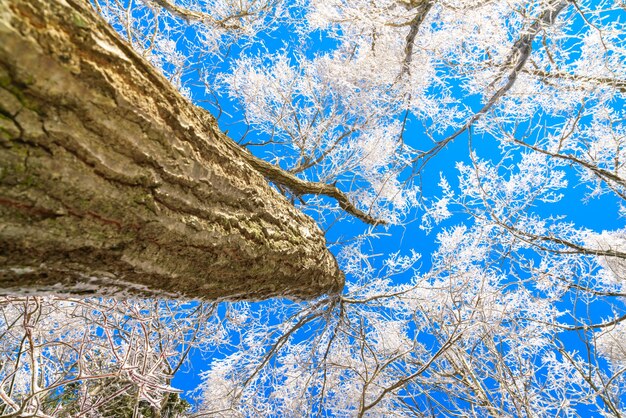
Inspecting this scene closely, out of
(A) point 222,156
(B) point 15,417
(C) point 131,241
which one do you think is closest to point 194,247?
(C) point 131,241

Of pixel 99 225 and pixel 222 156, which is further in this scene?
pixel 222 156

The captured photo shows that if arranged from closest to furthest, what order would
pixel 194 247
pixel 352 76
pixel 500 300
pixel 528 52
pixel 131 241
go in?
pixel 131 241 < pixel 194 247 < pixel 528 52 < pixel 500 300 < pixel 352 76

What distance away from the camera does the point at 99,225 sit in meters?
0.81

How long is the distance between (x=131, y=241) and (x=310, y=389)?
335cm

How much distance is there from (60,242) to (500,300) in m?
3.86

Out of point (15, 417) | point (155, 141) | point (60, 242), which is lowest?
point (15, 417)

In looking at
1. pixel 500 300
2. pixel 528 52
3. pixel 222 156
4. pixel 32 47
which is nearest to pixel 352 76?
pixel 528 52

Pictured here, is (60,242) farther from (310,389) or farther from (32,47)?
(310,389)

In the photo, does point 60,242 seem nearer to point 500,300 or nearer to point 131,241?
point 131,241

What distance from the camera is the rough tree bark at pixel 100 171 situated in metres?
0.65

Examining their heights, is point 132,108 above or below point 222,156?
below

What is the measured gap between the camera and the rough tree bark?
2.12ft

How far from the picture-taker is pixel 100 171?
776 mm

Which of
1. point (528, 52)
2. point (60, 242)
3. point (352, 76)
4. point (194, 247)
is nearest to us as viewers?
point (60, 242)
